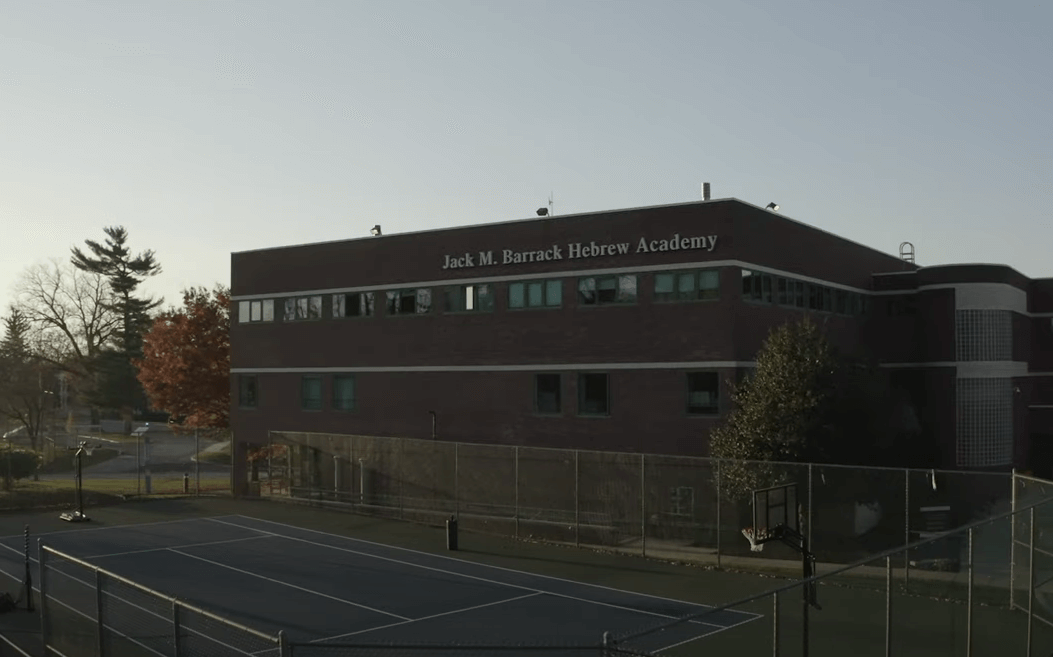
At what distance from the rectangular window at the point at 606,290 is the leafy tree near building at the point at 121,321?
215ft

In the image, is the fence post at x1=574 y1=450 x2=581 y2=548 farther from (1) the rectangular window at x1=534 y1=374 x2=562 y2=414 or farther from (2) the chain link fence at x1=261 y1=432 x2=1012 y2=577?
(1) the rectangular window at x1=534 y1=374 x2=562 y2=414

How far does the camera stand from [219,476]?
219 ft

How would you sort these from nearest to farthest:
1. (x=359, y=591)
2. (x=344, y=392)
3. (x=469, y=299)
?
(x=359, y=591) < (x=469, y=299) < (x=344, y=392)

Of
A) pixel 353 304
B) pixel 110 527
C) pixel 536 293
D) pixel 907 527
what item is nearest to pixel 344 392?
pixel 353 304

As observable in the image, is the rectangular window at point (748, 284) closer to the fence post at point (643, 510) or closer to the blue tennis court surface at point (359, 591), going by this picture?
the fence post at point (643, 510)

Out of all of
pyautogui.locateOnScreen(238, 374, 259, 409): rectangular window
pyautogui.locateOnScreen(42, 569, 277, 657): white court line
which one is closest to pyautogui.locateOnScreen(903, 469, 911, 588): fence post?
pyautogui.locateOnScreen(42, 569, 277, 657): white court line

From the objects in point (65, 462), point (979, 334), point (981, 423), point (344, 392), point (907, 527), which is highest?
point (979, 334)

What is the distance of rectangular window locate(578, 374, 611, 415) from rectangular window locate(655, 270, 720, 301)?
3909 mm

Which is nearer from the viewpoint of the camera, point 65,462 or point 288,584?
point 288,584

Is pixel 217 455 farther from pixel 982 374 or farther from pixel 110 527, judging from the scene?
pixel 982 374

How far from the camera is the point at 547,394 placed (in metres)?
39.0

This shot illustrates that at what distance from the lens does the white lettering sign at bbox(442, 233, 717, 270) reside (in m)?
35.1

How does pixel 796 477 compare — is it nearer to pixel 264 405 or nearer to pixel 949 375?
pixel 949 375

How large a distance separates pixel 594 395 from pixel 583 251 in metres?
5.42
